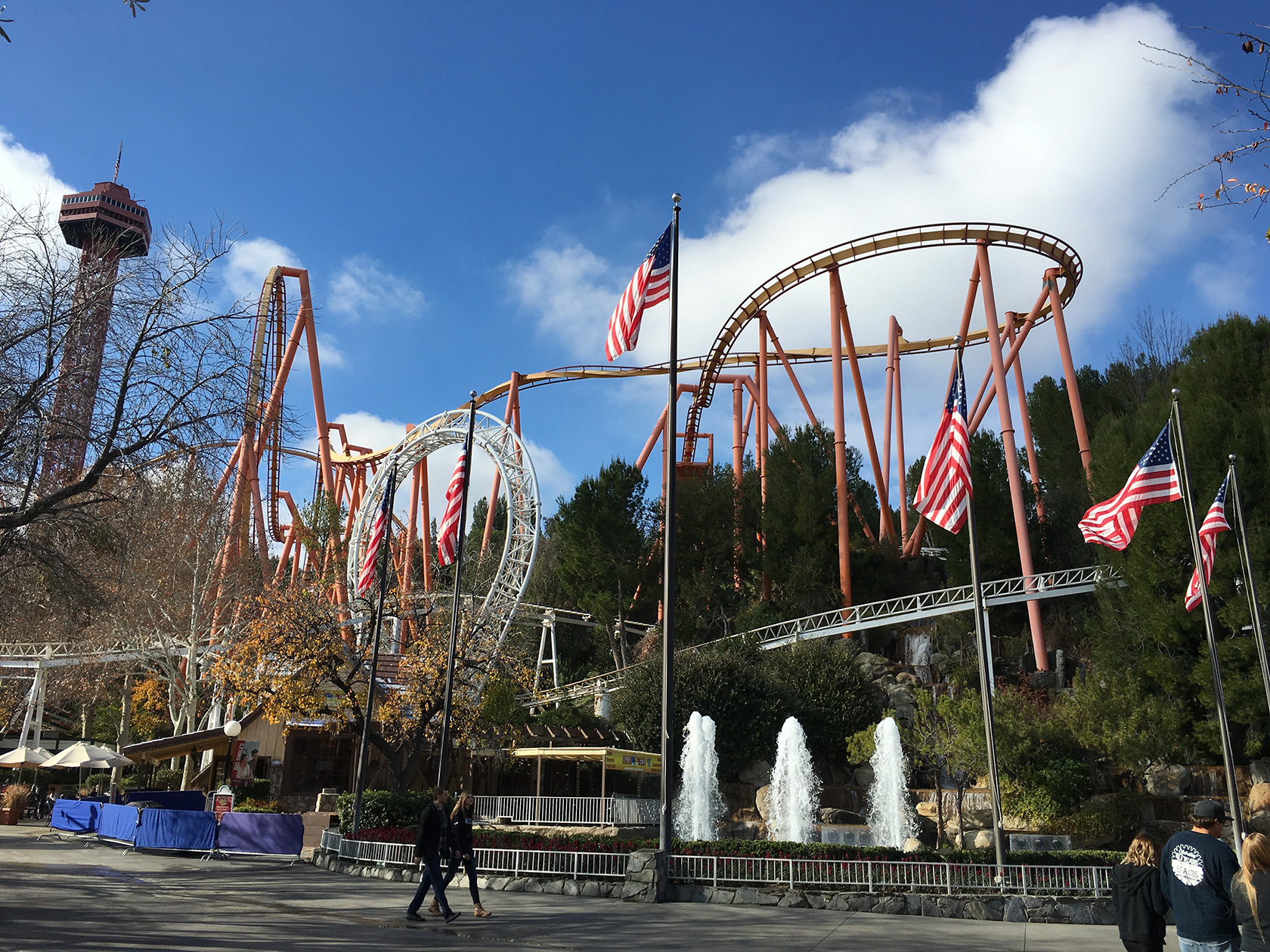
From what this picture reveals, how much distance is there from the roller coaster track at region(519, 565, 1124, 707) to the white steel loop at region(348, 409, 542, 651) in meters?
4.13

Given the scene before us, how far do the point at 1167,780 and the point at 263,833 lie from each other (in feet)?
72.2

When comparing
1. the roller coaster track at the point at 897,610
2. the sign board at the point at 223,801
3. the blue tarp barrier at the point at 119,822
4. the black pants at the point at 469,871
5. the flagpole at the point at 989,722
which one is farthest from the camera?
the roller coaster track at the point at 897,610

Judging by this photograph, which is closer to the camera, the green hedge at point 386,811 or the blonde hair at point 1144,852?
the blonde hair at point 1144,852

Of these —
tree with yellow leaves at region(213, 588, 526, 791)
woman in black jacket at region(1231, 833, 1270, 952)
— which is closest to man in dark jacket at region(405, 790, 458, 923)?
woman in black jacket at region(1231, 833, 1270, 952)

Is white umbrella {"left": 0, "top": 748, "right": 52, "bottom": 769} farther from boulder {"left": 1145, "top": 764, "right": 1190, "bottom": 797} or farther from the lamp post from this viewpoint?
boulder {"left": 1145, "top": 764, "right": 1190, "bottom": 797}

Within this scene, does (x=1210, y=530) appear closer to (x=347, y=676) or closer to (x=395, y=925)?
(x=395, y=925)

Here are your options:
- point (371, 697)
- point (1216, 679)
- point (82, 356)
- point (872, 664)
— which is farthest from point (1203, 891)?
point (872, 664)

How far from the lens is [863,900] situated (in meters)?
11.7

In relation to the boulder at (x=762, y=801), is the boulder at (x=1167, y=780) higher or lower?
higher

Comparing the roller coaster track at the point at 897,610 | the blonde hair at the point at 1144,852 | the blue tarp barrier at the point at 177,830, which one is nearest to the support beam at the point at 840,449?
Result: the roller coaster track at the point at 897,610

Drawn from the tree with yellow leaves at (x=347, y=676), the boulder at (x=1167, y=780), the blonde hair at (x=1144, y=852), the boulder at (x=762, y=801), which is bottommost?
the boulder at (x=762, y=801)

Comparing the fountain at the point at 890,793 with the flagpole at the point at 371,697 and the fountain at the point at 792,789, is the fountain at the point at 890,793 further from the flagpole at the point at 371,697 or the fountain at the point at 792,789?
the flagpole at the point at 371,697

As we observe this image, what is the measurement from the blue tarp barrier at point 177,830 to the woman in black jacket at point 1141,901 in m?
16.8

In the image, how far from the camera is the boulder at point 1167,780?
24.2 metres
